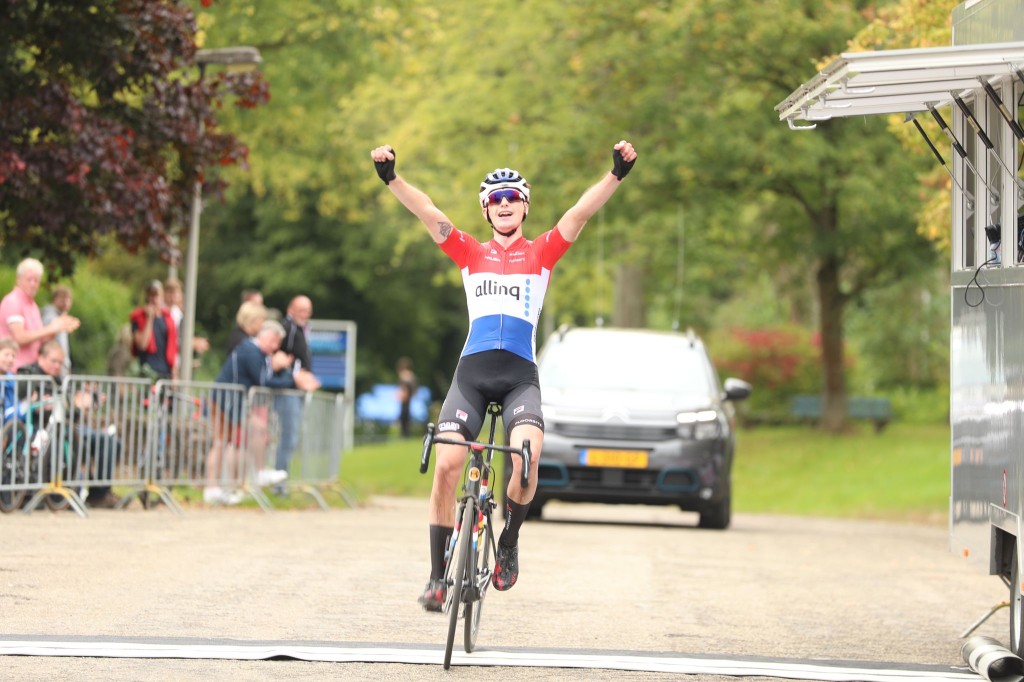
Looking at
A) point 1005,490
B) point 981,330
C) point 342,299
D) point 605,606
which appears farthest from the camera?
point 342,299

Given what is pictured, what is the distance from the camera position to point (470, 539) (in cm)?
838

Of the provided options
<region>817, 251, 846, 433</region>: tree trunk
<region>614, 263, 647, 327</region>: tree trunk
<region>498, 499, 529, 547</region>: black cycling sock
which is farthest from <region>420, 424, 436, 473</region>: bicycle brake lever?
<region>614, 263, 647, 327</region>: tree trunk

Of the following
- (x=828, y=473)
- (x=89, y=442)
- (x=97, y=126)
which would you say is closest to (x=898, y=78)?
(x=89, y=442)

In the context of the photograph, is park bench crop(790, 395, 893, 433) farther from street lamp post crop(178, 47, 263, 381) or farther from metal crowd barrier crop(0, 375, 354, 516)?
metal crowd barrier crop(0, 375, 354, 516)

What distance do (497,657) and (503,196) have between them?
82.8 inches

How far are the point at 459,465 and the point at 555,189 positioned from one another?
2420 cm

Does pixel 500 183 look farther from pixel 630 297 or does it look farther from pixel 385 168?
pixel 630 297

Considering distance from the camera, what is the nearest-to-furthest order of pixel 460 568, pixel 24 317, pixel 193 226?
pixel 460 568 < pixel 24 317 < pixel 193 226

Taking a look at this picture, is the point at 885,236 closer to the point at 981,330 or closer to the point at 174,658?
the point at 981,330

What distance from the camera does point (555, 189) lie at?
32.6 meters

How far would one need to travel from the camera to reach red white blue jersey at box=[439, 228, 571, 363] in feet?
29.1

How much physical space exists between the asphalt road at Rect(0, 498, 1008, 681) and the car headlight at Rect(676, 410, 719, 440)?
94 centimetres

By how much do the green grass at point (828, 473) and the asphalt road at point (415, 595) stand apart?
1140 centimetres

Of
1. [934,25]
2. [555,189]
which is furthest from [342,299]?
[934,25]
